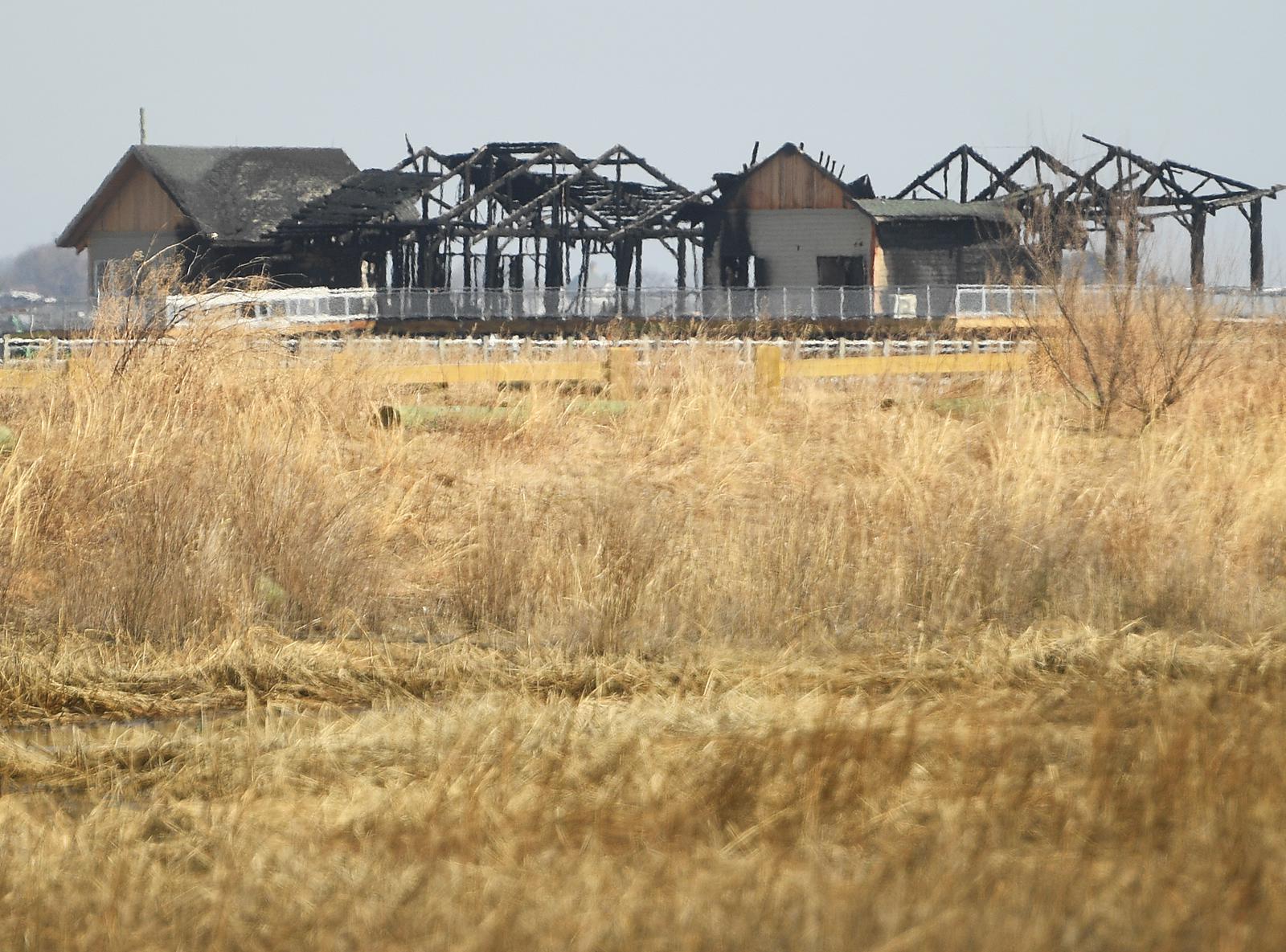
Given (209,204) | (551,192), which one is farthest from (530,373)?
(209,204)

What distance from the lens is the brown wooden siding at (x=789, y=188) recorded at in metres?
46.1

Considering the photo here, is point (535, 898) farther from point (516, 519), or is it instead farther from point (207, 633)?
point (516, 519)

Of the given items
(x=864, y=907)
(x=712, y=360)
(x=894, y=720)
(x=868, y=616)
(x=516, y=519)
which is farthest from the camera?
(x=712, y=360)

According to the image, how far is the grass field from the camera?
400 cm

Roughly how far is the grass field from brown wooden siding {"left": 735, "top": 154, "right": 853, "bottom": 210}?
32848 mm

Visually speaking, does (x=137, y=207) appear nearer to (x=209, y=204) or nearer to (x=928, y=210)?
(x=209, y=204)

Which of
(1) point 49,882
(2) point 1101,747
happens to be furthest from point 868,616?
(1) point 49,882

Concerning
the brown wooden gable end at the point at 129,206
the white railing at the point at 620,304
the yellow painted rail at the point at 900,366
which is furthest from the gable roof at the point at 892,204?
the yellow painted rail at the point at 900,366

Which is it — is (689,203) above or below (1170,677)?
above

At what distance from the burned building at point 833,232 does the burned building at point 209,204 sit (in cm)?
1330

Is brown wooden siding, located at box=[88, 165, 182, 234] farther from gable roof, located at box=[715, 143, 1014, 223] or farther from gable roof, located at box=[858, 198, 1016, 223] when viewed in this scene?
gable roof, located at box=[858, 198, 1016, 223]

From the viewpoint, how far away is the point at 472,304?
38.1 m

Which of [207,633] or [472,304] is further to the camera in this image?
[472,304]

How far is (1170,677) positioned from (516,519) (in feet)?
14.7
